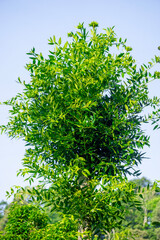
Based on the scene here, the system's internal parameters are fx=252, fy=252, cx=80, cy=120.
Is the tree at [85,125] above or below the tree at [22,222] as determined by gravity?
above

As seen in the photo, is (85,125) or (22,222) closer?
(85,125)

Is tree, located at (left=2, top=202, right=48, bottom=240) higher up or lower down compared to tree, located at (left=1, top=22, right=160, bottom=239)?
lower down

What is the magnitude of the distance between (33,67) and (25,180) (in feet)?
7.32

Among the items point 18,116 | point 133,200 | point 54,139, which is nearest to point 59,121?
point 54,139

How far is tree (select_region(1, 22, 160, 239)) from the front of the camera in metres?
4.23

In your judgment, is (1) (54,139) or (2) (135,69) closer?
(1) (54,139)

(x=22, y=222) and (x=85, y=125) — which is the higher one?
(x=85, y=125)

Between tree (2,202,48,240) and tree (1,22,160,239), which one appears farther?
tree (2,202,48,240)

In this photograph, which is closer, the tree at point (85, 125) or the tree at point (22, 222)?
the tree at point (85, 125)

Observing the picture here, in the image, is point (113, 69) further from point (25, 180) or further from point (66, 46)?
point (25, 180)

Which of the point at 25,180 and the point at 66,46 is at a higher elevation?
the point at 66,46

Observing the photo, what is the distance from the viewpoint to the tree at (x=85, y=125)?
423 cm

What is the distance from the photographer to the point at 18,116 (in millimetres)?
5332

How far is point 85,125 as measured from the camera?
442 centimetres
